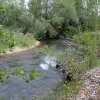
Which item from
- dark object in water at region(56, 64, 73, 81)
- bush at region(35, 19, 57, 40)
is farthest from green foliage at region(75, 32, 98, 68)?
bush at region(35, 19, 57, 40)

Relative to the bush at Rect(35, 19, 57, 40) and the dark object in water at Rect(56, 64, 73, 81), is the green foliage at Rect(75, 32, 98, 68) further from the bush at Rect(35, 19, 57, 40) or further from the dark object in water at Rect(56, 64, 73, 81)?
the bush at Rect(35, 19, 57, 40)

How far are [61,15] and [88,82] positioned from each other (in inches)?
1181

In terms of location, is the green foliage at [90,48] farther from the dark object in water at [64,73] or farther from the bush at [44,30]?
the bush at [44,30]

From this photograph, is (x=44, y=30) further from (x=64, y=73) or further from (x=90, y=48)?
(x=90, y=48)

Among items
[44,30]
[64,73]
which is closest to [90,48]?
[64,73]

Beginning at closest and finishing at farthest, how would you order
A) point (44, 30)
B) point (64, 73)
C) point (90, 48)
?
point (90, 48), point (64, 73), point (44, 30)

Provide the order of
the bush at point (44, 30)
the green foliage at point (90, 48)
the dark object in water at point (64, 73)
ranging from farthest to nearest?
the bush at point (44, 30)
the green foliage at point (90, 48)
the dark object in water at point (64, 73)

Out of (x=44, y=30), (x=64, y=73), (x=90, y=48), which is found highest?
(x=90, y=48)

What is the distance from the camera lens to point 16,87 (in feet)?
40.0

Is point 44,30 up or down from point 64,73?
up

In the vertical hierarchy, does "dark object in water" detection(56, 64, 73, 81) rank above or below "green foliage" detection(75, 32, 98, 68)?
below

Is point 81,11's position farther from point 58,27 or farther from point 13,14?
point 13,14

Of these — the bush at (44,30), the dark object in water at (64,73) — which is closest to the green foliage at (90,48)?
the dark object in water at (64,73)

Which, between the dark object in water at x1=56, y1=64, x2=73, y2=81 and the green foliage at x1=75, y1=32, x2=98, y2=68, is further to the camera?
the green foliage at x1=75, y1=32, x2=98, y2=68
